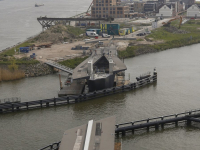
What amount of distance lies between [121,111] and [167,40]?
1651 inches

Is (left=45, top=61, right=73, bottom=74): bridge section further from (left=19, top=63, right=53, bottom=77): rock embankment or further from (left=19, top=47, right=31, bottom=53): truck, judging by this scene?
(left=19, top=47, right=31, bottom=53): truck

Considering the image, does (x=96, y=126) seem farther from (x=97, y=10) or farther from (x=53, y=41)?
(x=97, y=10)

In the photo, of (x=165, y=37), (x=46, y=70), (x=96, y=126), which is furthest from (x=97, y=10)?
(x=96, y=126)

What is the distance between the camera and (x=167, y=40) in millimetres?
72188

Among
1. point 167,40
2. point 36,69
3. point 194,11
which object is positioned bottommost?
point 36,69

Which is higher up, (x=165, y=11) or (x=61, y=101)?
(x=165, y=11)

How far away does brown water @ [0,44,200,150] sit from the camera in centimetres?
2758

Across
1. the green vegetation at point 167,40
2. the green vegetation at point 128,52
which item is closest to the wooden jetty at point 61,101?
the green vegetation at point 128,52

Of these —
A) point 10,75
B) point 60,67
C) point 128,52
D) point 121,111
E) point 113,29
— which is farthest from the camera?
point 113,29

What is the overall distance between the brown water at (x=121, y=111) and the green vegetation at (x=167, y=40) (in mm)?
10620

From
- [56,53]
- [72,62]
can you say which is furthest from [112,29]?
[72,62]

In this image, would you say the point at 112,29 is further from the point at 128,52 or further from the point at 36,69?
the point at 36,69

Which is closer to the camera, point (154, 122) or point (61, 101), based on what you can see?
point (154, 122)

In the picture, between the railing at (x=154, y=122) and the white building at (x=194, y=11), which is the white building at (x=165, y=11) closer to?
the white building at (x=194, y=11)
